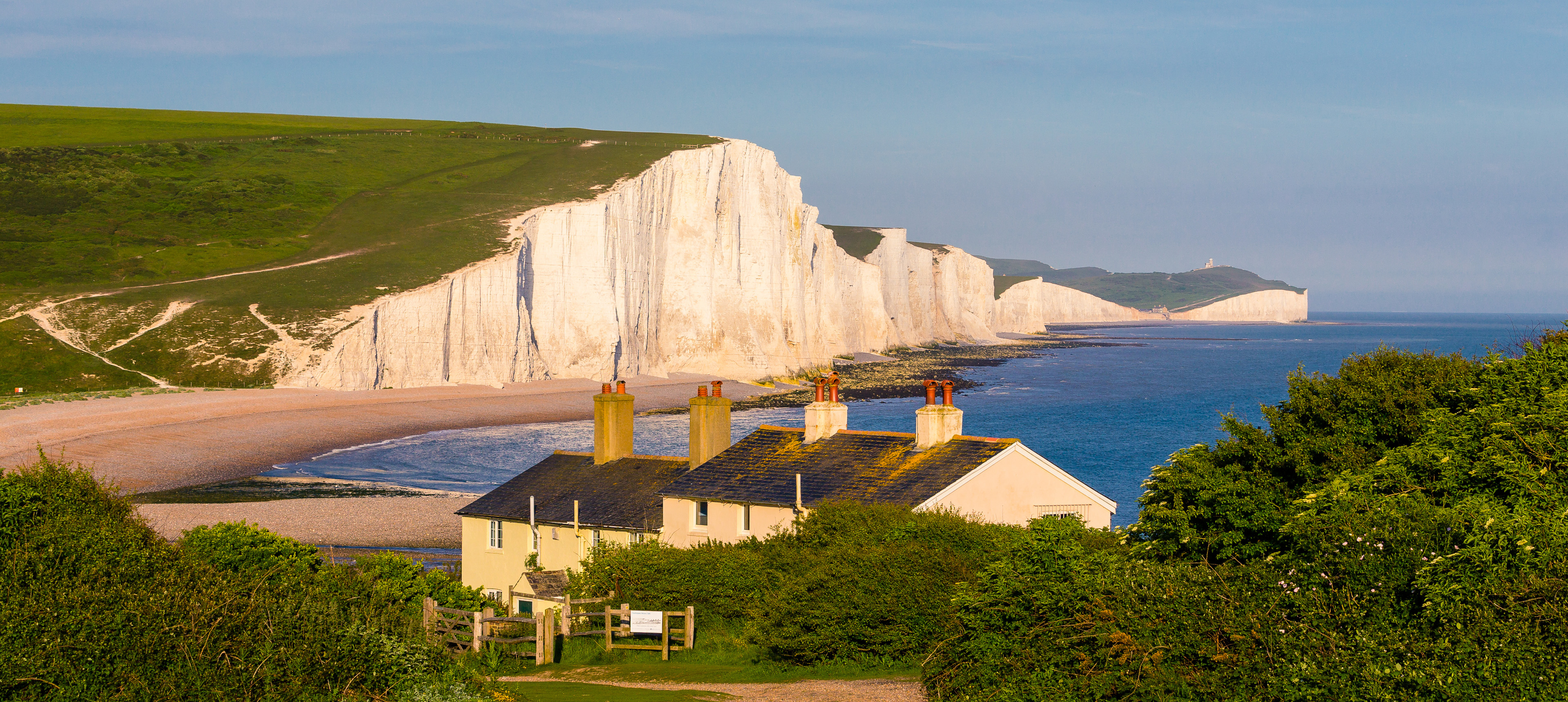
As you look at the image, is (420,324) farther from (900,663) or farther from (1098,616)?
A: (1098,616)

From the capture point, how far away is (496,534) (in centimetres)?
2919

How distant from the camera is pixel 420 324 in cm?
8850

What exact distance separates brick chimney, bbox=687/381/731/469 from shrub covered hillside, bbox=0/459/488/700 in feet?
43.3

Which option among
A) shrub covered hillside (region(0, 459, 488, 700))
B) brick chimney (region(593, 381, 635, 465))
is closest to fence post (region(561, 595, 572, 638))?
shrub covered hillside (region(0, 459, 488, 700))

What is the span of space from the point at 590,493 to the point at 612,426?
2.07 metres

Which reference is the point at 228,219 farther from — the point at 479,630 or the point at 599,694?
the point at 599,694

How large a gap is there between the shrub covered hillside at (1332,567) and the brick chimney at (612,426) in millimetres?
14938

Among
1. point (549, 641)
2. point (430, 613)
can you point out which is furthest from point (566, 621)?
point (430, 613)

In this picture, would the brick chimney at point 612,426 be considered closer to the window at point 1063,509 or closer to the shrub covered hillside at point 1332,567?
the window at point 1063,509

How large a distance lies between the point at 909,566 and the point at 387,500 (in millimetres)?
33438

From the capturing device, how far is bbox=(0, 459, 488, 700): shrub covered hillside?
34.7 feet

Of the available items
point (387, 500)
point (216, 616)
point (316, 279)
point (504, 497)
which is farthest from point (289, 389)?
point (216, 616)

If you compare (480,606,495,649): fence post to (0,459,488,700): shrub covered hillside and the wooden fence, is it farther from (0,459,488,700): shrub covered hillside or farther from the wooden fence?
(0,459,488,700): shrub covered hillside

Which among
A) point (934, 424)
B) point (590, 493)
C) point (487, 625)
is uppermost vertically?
point (934, 424)
